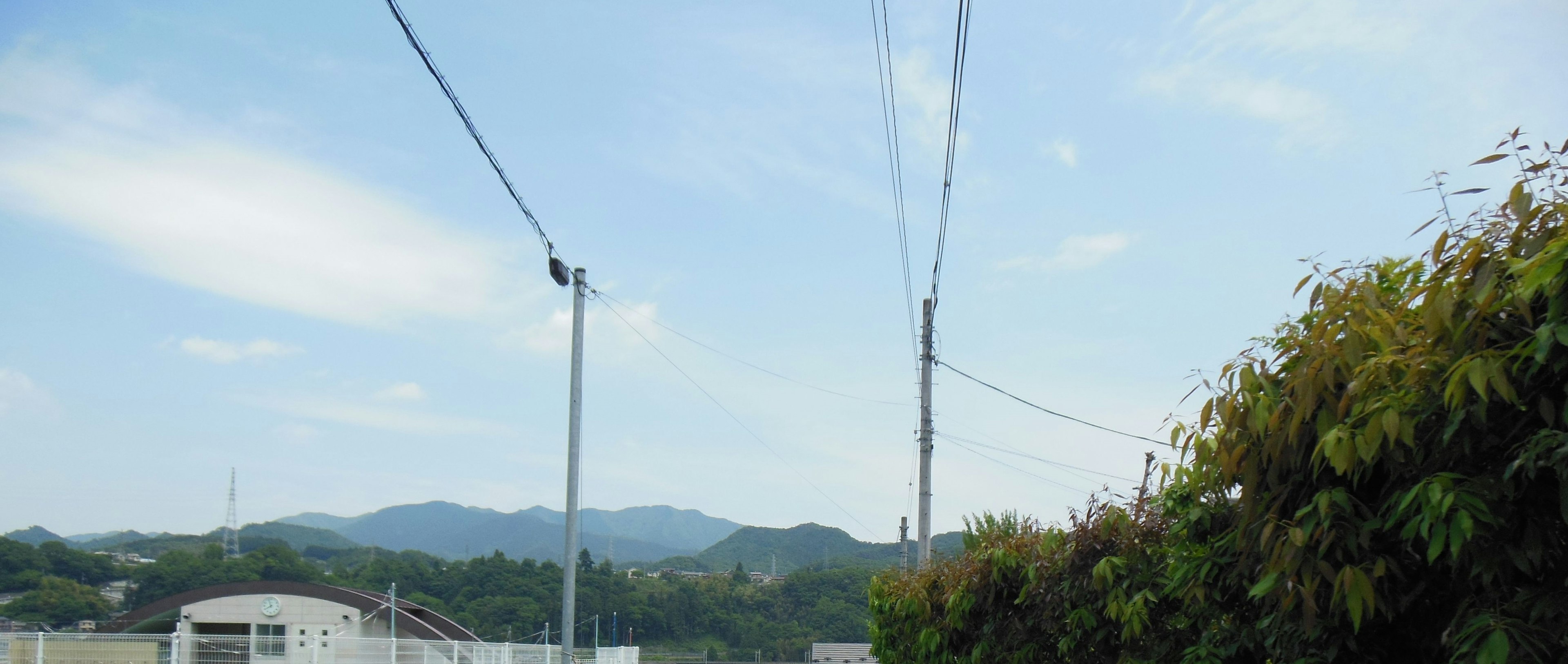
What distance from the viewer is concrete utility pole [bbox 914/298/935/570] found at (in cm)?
1616

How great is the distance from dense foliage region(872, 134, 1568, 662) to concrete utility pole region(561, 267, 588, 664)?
10.8 m

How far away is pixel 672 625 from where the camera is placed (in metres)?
80.6

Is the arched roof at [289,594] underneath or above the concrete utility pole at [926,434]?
underneath

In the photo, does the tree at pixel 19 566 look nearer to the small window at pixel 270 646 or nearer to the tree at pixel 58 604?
the tree at pixel 58 604

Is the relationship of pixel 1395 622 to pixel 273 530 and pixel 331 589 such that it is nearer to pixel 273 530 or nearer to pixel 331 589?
pixel 331 589

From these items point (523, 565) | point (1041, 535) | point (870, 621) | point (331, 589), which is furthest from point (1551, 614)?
point (523, 565)

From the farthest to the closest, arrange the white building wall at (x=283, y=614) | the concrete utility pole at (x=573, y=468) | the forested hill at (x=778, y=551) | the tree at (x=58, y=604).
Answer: the forested hill at (x=778, y=551), the tree at (x=58, y=604), the white building wall at (x=283, y=614), the concrete utility pole at (x=573, y=468)

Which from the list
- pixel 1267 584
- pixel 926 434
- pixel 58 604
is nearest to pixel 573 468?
pixel 926 434

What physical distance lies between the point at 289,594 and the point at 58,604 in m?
18.2

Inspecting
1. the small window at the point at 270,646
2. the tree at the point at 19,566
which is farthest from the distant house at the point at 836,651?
the small window at the point at 270,646

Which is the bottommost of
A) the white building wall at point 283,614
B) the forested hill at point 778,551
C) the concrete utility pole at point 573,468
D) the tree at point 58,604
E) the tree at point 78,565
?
the forested hill at point 778,551

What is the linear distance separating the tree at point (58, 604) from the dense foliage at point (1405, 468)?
47.8 metres

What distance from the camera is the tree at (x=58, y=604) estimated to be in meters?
40.5

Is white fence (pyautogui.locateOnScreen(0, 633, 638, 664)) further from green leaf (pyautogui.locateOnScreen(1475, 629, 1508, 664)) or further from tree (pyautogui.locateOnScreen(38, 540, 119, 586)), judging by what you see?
tree (pyautogui.locateOnScreen(38, 540, 119, 586))
